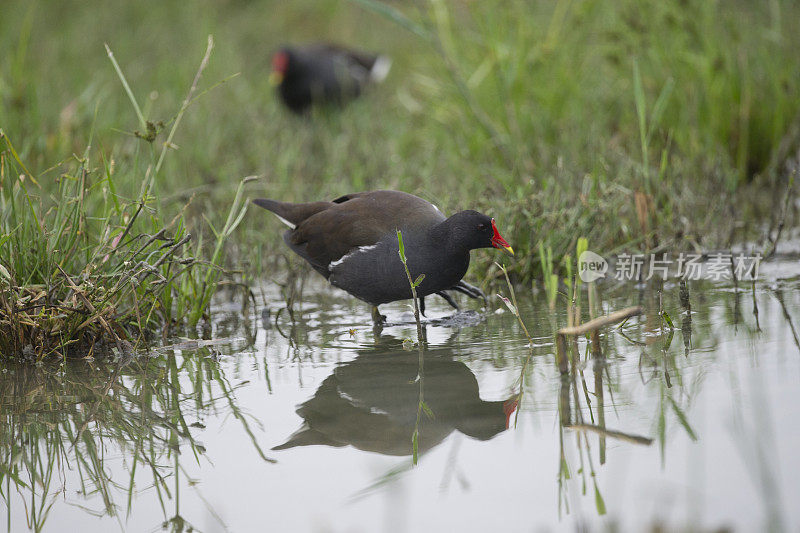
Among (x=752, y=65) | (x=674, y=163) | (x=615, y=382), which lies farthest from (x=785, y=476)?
(x=752, y=65)

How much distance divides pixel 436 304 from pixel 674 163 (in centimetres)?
158

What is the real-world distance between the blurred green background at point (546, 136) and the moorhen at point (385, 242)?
0.38m

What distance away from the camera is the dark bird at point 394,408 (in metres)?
2.48

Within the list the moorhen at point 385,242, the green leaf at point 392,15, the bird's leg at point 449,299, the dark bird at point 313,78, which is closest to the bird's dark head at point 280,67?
the dark bird at point 313,78

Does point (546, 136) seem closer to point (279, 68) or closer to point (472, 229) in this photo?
point (472, 229)

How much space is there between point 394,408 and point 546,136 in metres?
3.46

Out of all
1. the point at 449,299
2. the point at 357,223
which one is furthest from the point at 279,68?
the point at 449,299

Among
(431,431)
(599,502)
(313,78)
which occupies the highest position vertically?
(313,78)

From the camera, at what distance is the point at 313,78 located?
346 inches

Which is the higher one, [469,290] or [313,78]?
[313,78]

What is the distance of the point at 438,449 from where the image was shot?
236 centimetres

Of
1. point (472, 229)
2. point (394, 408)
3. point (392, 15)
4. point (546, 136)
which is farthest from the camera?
point (546, 136)

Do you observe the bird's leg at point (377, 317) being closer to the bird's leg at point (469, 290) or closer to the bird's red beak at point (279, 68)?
the bird's leg at point (469, 290)

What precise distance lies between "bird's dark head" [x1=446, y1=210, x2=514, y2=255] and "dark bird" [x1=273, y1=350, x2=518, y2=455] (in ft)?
1.85
